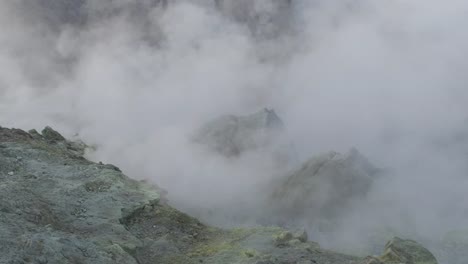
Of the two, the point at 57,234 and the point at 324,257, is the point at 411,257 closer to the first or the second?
the point at 324,257

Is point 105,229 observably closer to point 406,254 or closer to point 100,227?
point 100,227

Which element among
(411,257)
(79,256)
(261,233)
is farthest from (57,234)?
(411,257)

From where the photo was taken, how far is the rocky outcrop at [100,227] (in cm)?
3438

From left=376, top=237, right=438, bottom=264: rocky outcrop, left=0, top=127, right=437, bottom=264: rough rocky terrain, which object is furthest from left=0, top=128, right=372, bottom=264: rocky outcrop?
left=376, top=237, right=438, bottom=264: rocky outcrop

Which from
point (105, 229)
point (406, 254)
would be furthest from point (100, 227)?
point (406, 254)

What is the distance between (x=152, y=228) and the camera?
149 feet

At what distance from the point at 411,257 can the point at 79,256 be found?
26.0 meters

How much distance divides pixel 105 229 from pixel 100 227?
39cm

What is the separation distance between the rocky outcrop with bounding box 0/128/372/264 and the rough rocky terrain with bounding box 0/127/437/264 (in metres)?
0.07

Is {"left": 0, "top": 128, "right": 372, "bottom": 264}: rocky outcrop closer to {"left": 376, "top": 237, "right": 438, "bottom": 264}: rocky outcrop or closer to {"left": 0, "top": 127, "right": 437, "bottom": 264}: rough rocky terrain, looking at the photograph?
{"left": 0, "top": 127, "right": 437, "bottom": 264}: rough rocky terrain

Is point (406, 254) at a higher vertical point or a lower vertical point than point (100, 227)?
higher

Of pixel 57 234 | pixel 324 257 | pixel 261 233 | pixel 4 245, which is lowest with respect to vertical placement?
pixel 4 245

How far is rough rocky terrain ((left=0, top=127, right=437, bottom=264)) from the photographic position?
1357 inches

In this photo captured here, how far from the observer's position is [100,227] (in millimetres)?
41219
